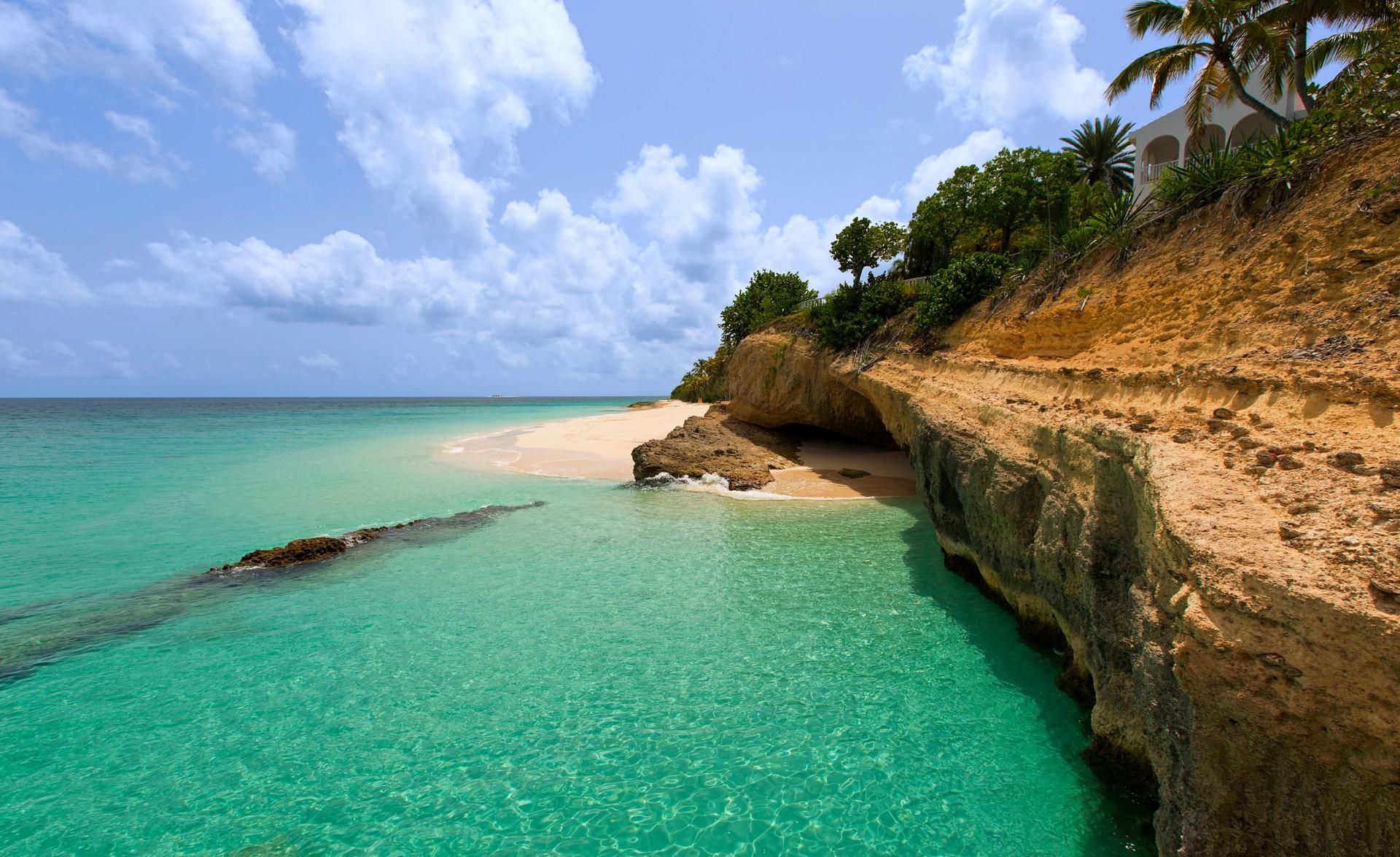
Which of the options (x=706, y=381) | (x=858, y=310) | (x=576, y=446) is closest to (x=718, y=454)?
(x=858, y=310)

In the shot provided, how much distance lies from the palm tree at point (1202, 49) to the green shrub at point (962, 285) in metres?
6.21

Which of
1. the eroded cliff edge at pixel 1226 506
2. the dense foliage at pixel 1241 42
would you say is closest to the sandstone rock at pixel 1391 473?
the eroded cliff edge at pixel 1226 506

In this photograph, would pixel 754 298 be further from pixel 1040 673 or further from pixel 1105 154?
pixel 1040 673

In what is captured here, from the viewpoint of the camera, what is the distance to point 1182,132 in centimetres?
2611

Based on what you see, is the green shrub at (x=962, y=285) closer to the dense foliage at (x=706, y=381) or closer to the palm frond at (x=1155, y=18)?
the palm frond at (x=1155, y=18)

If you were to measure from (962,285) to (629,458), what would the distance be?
17.5 m

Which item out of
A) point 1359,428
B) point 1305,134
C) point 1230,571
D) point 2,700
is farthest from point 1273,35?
point 2,700

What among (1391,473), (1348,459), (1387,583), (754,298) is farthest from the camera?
(754,298)

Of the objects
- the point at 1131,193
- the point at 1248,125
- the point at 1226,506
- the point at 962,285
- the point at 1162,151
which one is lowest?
the point at 1226,506

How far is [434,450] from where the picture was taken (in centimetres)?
3616

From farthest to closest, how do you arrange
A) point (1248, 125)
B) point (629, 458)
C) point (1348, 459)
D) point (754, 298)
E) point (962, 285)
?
point (754, 298) < point (629, 458) < point (1248, 125) < point (962, 285) < point (1348, 459)

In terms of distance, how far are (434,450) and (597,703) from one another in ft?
107

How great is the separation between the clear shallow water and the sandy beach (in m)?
5.03

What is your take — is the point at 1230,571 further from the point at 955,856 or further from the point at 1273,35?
the point at 1273,35
